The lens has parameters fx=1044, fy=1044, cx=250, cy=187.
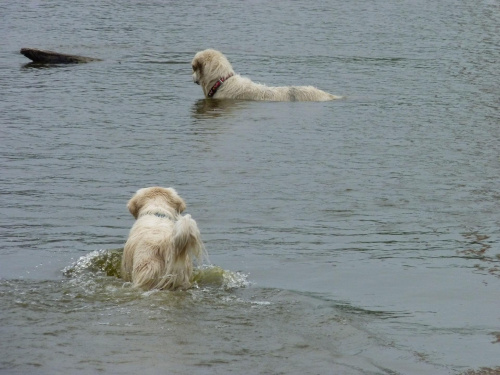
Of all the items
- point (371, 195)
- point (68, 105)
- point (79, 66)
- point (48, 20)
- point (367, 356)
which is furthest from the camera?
point (48, 20)

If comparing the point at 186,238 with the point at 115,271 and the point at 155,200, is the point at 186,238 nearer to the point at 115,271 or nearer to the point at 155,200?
the point at 115,271

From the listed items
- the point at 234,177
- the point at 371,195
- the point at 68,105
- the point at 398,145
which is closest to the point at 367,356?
the point at 371,195

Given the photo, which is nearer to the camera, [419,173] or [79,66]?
[419,173]

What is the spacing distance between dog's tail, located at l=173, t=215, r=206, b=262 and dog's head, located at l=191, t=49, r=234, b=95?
10048 mm

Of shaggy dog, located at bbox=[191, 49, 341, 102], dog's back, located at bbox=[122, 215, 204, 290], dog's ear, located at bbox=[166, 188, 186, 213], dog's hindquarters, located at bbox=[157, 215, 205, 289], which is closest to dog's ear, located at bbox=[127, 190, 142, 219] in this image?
dog's ear, located at bbox=[166, 188, 186, 213]

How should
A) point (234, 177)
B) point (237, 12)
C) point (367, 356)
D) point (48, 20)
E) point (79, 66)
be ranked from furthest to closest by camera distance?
point (237, 12) < point (48, 20) < point (79, 66) < point (234, 177) < point (367, 356)

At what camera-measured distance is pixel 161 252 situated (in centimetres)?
778

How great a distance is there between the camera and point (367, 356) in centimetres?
648

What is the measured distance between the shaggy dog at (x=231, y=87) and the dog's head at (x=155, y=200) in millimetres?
8479

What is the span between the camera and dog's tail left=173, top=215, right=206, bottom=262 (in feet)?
23.9

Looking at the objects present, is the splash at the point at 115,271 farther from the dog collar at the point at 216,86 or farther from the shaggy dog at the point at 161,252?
the dog collar at the point at 216,86

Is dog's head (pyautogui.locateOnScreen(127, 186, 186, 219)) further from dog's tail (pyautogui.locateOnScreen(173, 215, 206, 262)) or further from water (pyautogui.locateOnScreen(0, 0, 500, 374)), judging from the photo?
dog's tail (pyautogui.locateOnScreen(173, 215, 206, 262))

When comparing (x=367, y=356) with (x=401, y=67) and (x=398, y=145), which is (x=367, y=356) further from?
(x=401, y=67)

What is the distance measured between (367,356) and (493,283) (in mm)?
2152
